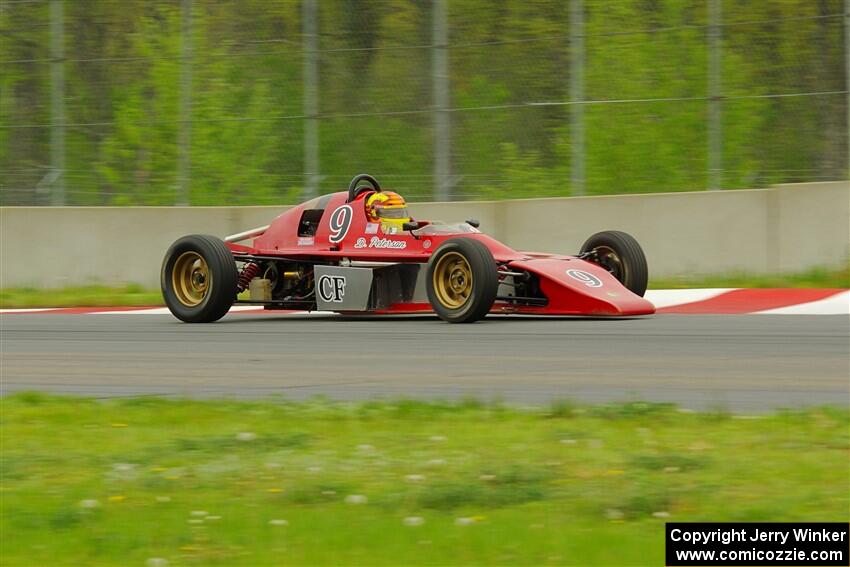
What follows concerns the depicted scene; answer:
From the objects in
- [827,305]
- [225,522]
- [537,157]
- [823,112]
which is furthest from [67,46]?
[225,522]

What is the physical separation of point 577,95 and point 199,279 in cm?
641

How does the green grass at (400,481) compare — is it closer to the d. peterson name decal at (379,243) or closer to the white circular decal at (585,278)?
the white circular decal at (585,278)

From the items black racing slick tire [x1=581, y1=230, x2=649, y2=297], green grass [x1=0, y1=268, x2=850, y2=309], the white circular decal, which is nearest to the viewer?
the white circular decal

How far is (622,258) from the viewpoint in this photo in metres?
13.1

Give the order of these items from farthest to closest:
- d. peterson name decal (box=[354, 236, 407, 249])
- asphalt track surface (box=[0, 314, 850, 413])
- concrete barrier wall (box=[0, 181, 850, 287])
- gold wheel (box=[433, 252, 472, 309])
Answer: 1. concrete barrier wall (box=[0, 181, 850, 287])
2. d. peterson name decal (box=[354, 236, 407, 249])
3. gold wheel (box=[433, 252, 472, 309])
4. asphalt track surface (box=[0, 314, 850, 413])

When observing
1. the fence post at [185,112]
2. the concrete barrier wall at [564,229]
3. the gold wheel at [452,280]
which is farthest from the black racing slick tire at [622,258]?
the fence post at [185,112]

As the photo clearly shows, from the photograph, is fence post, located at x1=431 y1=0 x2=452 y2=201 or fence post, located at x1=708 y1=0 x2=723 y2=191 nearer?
fence post, located at x1=708 y1=0 x2=723 y2=191

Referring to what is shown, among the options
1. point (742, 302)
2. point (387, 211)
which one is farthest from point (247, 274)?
point (742, 302)

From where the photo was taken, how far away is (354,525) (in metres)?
4.91

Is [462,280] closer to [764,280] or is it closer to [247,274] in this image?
[247,274]

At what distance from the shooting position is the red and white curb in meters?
13.5

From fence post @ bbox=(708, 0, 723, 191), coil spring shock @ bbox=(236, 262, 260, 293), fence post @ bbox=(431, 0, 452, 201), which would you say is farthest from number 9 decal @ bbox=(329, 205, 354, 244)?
fence post @ bbox=(708, 0, 723, 191)

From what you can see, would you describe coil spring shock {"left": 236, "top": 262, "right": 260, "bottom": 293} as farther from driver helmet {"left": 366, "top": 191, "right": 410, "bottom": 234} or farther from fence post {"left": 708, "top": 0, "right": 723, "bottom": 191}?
fence post {"left": 708, "top": 0, "right": 723, "bottom": 191}

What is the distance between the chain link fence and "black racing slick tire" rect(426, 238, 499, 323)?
5.87 m
